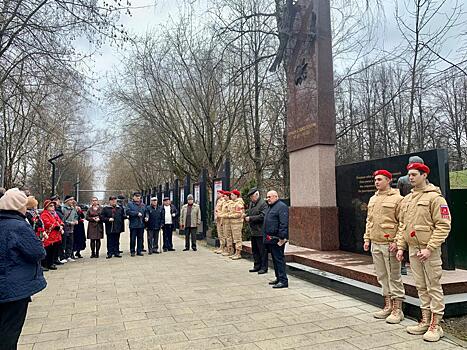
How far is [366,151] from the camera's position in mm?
23422

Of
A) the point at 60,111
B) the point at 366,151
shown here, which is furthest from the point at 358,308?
the point at 366,151

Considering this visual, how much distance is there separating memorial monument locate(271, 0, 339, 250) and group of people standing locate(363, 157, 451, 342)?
400 cm

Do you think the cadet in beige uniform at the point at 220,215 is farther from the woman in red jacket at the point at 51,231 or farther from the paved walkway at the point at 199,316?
the woman in red jacket at the point at 51,231

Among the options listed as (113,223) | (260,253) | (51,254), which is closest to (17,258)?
(260,253)

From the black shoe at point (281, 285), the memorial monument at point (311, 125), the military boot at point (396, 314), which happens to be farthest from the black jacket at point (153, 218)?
the military boot at point (396, 314)

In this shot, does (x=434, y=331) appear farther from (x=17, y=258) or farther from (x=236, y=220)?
(x=236, y=220)

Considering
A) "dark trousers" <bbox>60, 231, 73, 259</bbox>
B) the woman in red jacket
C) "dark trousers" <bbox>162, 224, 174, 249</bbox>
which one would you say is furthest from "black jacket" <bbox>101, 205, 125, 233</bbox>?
"dark trousers" <bbox>162, 224, 174, 249</bbox>

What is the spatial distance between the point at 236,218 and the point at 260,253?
6.75ft

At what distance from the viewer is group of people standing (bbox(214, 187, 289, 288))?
275 inches

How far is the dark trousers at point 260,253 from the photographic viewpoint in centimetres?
850

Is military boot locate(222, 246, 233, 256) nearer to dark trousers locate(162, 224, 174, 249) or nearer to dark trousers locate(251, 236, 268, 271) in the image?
dark trousers locate(162, 224, 174, 249)

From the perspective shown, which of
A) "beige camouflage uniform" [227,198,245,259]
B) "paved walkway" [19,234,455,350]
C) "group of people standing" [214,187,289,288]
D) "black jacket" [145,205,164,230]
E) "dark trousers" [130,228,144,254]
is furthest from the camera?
"black jacket" [145,205,164,230]

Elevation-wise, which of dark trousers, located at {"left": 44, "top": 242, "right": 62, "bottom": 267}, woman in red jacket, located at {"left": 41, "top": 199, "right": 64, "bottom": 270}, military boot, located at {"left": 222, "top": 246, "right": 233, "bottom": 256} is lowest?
military boot, located at {"left": 222, "top": 246, "right": 233, "bottom": 256}

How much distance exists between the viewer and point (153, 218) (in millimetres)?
12312
